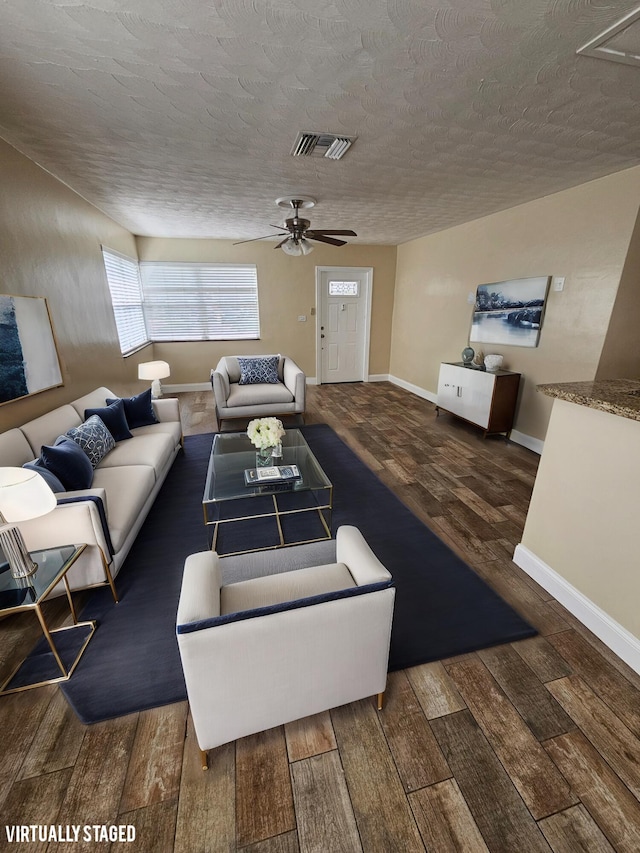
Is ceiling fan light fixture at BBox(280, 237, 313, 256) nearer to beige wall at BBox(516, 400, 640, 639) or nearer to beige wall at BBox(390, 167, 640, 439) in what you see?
beige wall at BBox(390, 167, 640, 439)

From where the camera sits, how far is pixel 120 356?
4254 mm

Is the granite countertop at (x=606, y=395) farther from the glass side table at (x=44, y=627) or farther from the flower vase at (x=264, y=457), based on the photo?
the glass side table at (x=44, y=627)

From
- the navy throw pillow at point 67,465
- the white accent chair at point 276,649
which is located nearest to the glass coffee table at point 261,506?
the navy throw pillow at point 67,465

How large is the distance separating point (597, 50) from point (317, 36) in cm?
115

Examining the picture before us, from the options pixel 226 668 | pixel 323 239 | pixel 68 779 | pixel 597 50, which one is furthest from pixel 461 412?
pixel 68 779

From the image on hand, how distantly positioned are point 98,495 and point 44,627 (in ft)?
1.96

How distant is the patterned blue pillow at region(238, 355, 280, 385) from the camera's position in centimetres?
481

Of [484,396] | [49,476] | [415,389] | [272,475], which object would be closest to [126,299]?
[49,476]

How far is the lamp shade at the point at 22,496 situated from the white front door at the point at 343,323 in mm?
5483

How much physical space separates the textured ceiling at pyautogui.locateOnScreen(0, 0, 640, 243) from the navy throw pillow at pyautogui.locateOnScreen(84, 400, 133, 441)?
184 cm

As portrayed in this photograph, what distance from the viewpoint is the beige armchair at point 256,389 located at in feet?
14.2

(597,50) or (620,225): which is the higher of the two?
(597,50)

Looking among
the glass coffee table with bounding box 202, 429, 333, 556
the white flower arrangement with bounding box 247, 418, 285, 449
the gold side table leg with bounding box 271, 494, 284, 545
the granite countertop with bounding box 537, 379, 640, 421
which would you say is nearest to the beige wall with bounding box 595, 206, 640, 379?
the granite countertop with bounding box 537, 379, 640, 421

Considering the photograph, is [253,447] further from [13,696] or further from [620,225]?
[620,225]
